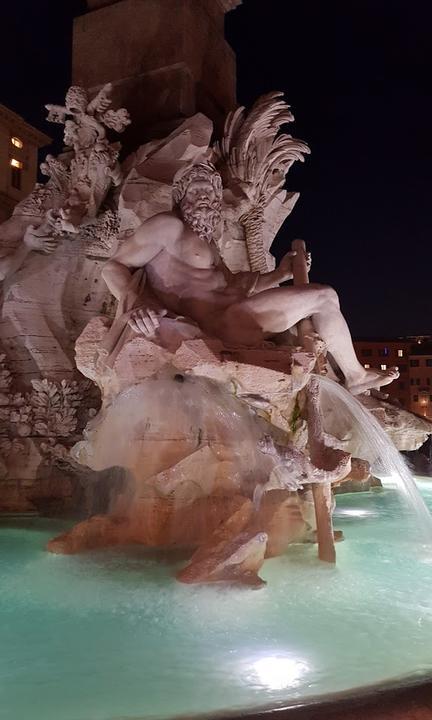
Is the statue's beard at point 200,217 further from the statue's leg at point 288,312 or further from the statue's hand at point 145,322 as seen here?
the statue's hand at point 145,322

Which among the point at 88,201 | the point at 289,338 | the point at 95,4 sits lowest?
the point at 289,338

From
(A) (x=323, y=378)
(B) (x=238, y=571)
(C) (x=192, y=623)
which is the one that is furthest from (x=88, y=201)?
(C) (x=192, y=623)

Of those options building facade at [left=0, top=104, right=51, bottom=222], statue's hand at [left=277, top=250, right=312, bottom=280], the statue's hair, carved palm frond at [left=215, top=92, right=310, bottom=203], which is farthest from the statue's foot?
building facade at [left=0, top=104, right=51, bottom=222]

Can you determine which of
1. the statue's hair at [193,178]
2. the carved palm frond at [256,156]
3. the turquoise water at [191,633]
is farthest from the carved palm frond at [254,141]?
the turquoise water at [191,633]

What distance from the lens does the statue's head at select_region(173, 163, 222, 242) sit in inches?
201

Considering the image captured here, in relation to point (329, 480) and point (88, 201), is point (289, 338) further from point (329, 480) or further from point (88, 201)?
point (88, 201)

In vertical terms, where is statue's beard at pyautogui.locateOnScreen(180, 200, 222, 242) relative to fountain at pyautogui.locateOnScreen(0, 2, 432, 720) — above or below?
above

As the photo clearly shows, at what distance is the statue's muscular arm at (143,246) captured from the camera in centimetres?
493

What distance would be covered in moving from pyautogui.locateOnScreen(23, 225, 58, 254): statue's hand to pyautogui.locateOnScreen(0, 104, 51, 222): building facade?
2943cm

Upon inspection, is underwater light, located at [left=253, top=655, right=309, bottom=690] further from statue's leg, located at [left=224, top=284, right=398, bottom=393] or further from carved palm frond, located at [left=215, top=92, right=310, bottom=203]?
carved palm frond, located at [left=215, top=92, right=310, bottom=203]

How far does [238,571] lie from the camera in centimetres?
394

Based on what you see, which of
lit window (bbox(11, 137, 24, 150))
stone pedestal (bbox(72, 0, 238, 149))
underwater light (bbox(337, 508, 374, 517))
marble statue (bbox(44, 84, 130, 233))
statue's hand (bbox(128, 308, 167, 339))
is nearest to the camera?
statue's hand (bbox(128, 308, 167, 339))

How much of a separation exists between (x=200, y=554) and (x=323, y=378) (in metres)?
1.64

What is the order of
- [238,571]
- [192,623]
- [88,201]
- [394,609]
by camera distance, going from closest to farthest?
[192,623] → [394,609] → [238,571] → [88,201]
